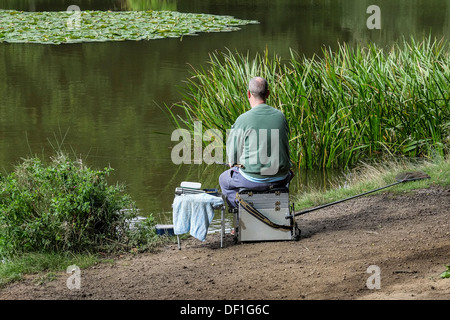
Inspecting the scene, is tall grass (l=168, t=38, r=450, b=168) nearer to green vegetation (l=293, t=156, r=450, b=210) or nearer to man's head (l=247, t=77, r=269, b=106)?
green vegetation (l=293, t=156, r=450, b=210)

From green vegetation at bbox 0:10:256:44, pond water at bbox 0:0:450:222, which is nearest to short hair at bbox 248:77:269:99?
pond water at bbox 0:0:450:222

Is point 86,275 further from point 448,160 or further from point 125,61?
point 125,61

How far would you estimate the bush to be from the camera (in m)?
5.30

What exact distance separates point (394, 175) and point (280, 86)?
291cm

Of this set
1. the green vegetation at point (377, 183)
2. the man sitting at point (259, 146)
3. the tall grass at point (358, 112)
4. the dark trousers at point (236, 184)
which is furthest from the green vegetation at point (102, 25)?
the man sitting at point (259, 146)

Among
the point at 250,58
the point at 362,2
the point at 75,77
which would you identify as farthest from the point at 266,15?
the point at 75,77

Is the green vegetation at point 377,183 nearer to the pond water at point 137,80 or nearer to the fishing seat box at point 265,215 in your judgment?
the pond water at point 137,80

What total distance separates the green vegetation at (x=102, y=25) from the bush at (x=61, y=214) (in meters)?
13.2

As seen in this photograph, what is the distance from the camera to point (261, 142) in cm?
A: 535

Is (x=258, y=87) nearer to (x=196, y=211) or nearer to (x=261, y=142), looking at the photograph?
(x=261, y=142)

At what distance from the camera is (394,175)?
7.30 metres

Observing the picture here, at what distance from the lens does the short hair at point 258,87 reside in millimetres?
5344

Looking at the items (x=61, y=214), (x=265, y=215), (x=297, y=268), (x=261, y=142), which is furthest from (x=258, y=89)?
(x=61, y=214)

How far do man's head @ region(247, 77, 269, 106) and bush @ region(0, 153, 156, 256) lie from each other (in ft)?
4.17
